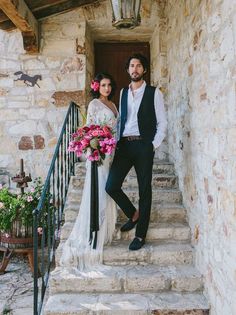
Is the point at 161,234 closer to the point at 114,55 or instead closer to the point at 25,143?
the point at 25,143

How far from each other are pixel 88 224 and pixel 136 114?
102cm

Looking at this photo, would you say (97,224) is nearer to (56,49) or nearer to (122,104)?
(122,104)

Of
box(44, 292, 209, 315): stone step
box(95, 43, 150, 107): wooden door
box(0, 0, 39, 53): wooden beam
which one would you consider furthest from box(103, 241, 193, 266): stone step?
box(95, 43, 150, 107): wooden door

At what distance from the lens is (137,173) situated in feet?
9.62

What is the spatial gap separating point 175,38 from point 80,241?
7.65 ft

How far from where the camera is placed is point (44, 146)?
4.61 m

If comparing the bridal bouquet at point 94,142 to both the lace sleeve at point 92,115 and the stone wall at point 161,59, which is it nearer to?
the lace sleeve at point 92,115

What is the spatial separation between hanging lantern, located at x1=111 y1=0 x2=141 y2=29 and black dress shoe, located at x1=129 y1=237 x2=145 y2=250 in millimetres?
1700

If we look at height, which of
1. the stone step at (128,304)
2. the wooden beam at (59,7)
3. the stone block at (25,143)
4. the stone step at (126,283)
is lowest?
the stone step at (128,304)

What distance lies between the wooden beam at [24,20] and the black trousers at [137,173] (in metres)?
1.73

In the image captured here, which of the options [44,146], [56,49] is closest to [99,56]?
[56,49]

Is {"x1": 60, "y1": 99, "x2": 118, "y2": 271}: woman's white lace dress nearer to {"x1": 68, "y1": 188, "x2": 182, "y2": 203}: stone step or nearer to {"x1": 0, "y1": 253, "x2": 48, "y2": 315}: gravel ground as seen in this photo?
{"x1": 68, "y1": 188, "x2": 182, "y2": 203}: stone step

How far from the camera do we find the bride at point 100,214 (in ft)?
9.52

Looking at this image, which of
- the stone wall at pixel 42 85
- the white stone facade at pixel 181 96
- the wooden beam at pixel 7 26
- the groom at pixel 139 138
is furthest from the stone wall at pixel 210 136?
the wooden beam at pixel 7 26
